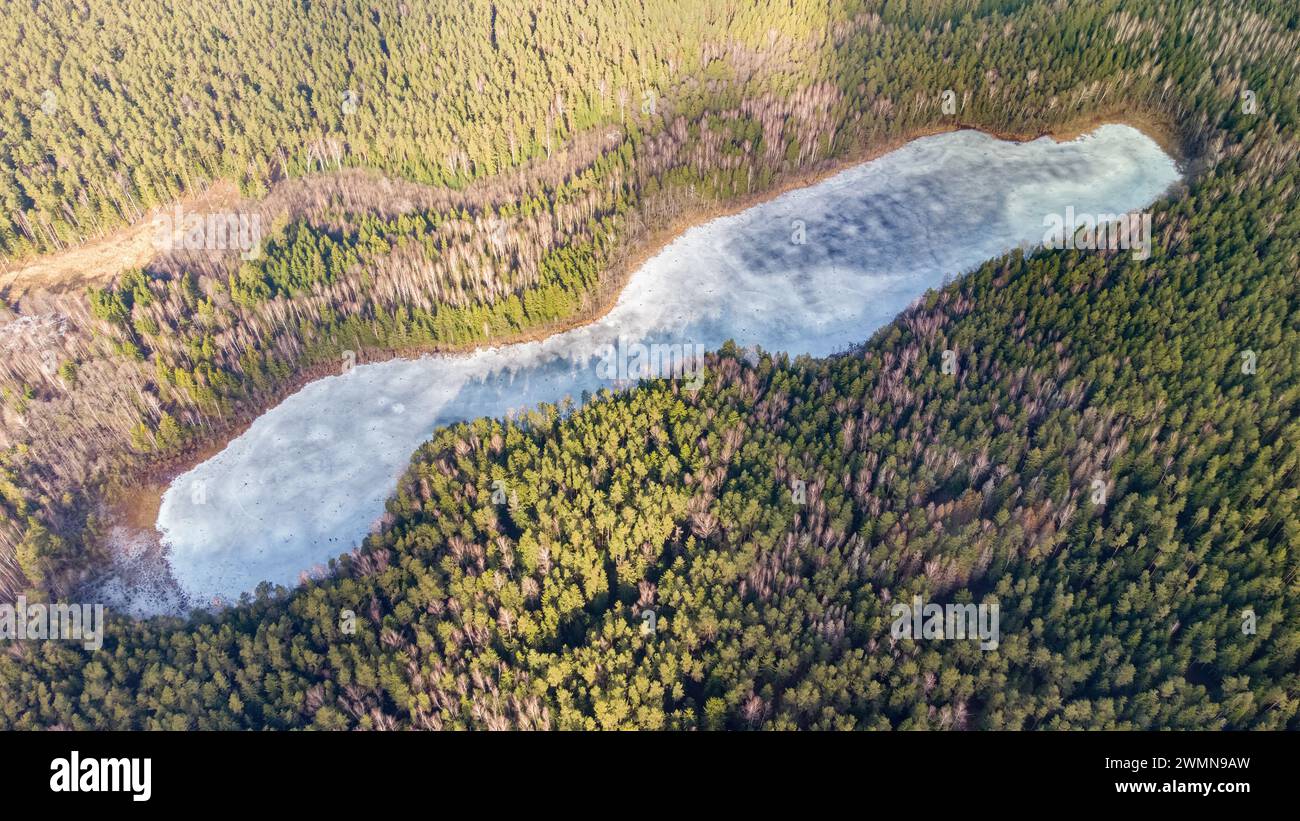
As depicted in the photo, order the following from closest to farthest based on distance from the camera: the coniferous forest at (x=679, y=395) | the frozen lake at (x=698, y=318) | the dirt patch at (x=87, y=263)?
the coniferous forest at (x=679, y=395)
the frozen lake at (x=698, y=318)
the dirt patch at (x=87, y=263)

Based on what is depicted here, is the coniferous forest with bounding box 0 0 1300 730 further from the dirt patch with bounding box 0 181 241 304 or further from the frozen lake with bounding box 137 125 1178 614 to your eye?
the frozen lake with bounding box 137 125 1178 614

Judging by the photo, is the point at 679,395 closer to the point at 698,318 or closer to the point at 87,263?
the point at 698,318

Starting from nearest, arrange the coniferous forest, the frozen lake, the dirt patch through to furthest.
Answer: the coniferous forest < the frozen lake < the dirt patch

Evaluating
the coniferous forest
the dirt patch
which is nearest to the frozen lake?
the coniferous forest

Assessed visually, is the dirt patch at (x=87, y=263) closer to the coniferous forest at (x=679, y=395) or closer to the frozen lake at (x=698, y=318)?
the coniferous forest at (x=679, y=395)

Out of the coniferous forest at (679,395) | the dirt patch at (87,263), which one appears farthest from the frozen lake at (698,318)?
the dirt patch at (87,263)

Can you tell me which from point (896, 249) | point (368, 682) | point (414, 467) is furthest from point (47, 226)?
point (896, 249)

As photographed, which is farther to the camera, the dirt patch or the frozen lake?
the dirt patch
